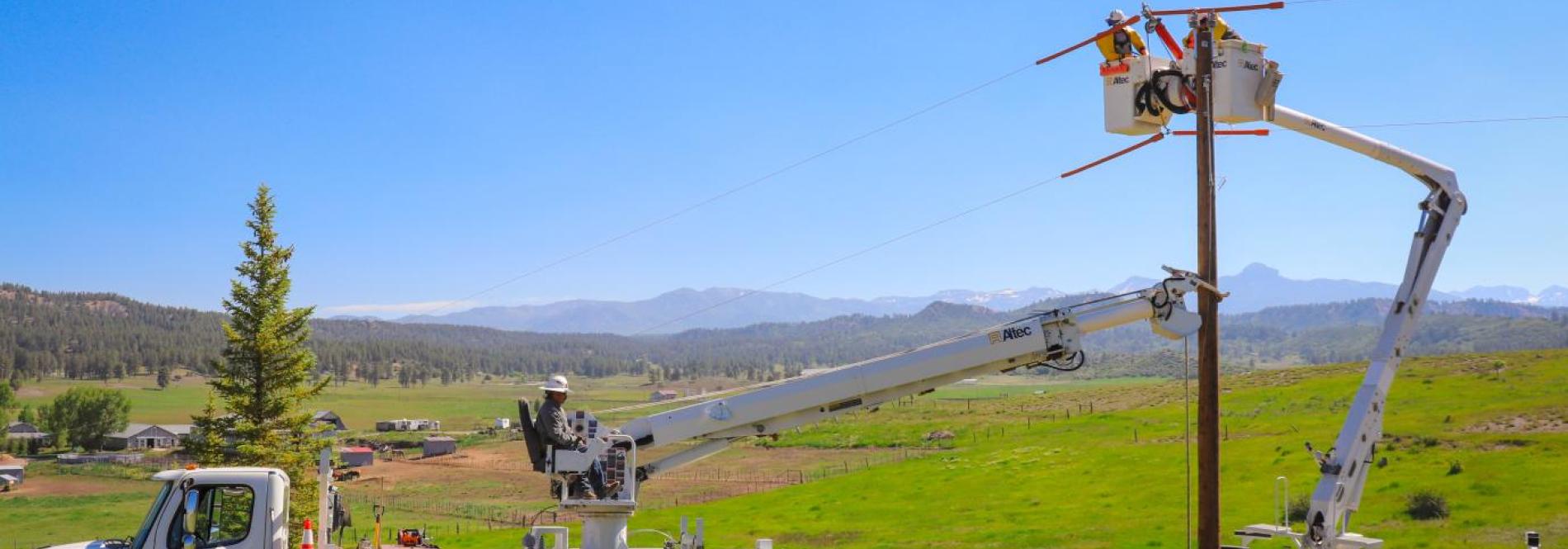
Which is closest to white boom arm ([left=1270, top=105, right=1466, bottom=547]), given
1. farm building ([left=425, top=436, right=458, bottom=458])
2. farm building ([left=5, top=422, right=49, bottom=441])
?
farm building ([left=425, top=436, right=458, bottom=458])

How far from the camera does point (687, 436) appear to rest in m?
16.9

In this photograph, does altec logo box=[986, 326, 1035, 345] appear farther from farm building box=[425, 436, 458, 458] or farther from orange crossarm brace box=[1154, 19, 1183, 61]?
farm building box=[425, 436, 458, 458]

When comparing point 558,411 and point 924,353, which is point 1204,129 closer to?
point 924,353

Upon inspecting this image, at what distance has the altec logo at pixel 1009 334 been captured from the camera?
16281 mm

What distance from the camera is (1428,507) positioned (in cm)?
3478

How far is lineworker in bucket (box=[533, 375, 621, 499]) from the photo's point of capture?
15.7 meters

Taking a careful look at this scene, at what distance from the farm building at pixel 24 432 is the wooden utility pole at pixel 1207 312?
14820 centimetres

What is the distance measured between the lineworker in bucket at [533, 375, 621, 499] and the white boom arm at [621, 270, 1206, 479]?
0.76 m

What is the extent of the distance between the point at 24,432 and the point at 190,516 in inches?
5931

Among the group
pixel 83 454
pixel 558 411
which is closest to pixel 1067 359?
pixel 558 411

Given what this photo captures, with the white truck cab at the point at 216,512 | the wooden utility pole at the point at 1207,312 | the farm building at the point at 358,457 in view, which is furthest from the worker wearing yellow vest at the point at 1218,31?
the farm building at the point at 358,457

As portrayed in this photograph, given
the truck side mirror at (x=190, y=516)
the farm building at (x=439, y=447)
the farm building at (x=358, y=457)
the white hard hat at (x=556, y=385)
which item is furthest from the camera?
the farm building at (x=439, y=447)

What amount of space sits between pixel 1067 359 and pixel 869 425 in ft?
292

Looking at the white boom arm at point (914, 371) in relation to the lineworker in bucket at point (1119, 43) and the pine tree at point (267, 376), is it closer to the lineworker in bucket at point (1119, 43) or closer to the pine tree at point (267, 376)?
the lineworker in bucket at point (1119, 43)
